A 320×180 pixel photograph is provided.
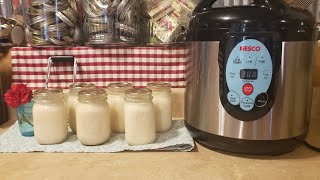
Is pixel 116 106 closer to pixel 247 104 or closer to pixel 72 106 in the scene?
pixel 72 106

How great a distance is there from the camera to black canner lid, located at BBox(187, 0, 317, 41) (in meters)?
0.49

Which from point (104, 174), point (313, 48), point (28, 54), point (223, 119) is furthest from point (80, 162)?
point (313, 48)

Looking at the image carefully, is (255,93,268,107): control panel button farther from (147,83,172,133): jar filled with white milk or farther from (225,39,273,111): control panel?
(147,83,172,133): jar filled with white milk

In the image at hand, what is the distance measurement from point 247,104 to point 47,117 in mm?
419

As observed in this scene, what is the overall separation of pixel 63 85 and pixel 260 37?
562mm

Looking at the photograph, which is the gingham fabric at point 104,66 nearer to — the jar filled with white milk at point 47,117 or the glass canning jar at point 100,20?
the glass canning jar at point 100,20

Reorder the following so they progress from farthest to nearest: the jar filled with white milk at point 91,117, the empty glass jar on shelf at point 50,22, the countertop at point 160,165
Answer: the empty glass jar on shelf at point 50,22
the jar filled with white milk at point 91,117
the countertop at point 160,165

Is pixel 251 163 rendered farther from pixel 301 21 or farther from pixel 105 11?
pixel 105 11

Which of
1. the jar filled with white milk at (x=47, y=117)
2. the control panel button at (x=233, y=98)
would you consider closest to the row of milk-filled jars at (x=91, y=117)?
the jar filled with white milk at (x=47, y=117)

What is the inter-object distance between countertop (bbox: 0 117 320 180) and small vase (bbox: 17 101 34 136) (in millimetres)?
99

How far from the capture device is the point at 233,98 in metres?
0.52

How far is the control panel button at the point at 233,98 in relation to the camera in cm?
52

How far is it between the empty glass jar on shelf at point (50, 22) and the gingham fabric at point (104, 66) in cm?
3

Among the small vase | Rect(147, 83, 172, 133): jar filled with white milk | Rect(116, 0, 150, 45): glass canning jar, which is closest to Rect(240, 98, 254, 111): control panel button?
Rect(147, 83, 172, 133): jar filled with white milk
